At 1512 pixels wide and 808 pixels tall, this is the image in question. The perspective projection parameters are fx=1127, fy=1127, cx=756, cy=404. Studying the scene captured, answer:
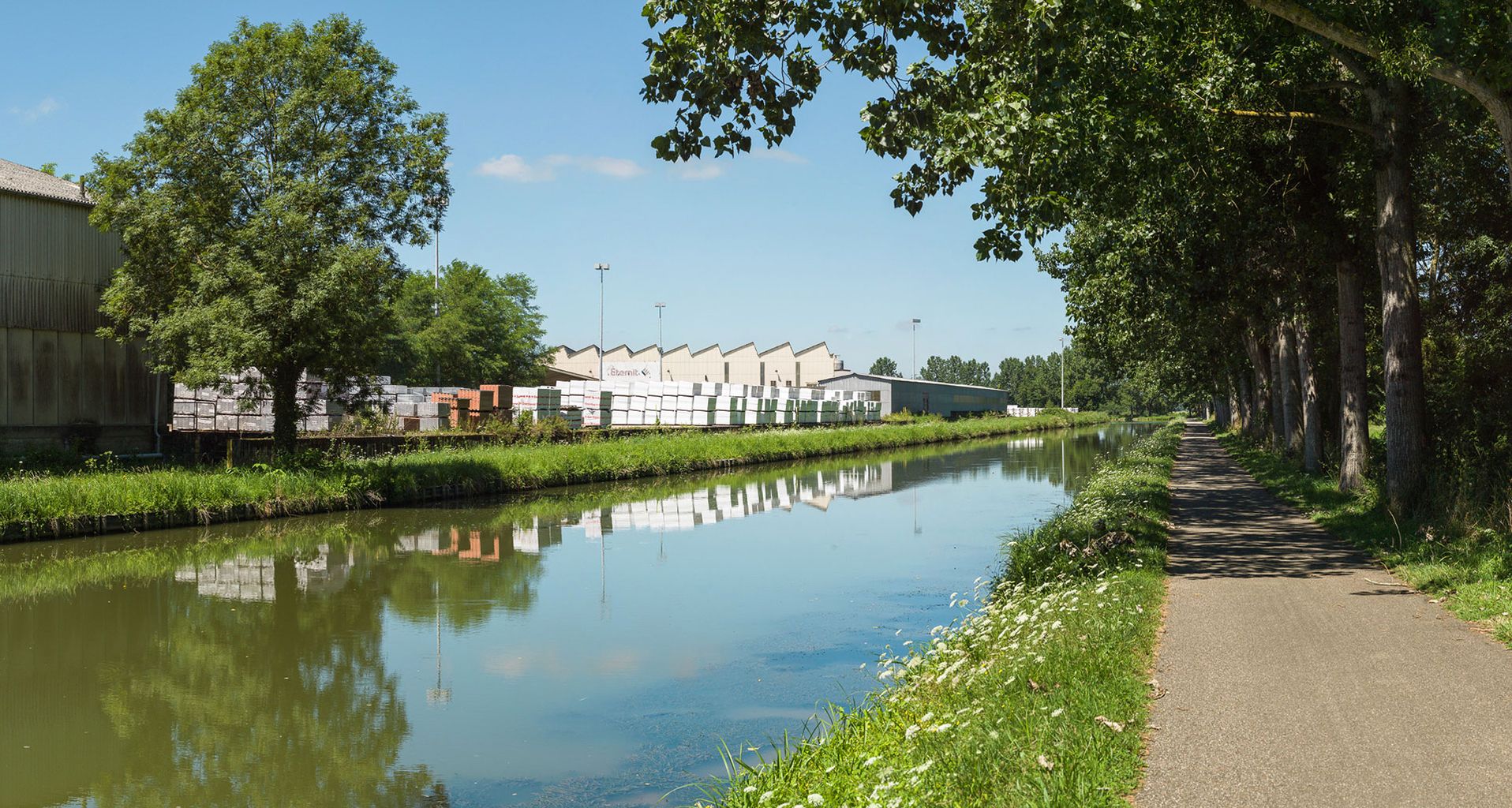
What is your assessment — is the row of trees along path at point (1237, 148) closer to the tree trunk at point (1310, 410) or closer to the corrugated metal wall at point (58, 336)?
the tree trunk at point (1310, 410)

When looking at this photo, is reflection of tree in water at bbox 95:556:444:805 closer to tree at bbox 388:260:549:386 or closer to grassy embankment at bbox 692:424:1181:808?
grassy embankment at bbox 692:424:1181:808

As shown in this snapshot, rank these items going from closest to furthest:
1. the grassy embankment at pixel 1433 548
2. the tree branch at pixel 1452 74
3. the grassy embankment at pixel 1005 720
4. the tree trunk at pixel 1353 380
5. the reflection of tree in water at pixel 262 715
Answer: the grassy embankment at pixel 1005 720 → the reflection of tree in water at pixel 262 715 → the grassy embankment at pixel 1433 548 → the tree branch at pixel 1452 74 → the tree trunk at pixel 1353 380

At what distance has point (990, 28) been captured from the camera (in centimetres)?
951

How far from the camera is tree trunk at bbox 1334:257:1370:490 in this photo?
764 inches

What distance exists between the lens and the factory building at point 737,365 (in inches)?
4117

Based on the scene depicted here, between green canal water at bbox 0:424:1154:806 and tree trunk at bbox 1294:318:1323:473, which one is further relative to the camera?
tree trunk at bbox 1294:318:1323:473

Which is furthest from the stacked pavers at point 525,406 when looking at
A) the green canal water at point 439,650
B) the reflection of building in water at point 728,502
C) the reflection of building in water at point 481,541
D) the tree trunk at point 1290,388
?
the tree trunk at point 1290,388

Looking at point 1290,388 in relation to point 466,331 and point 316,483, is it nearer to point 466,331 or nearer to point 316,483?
point 316,483

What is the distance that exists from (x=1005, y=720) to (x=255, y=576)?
13.2 m

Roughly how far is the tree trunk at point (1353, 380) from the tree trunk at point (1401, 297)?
11.6 feet

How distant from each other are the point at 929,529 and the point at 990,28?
14.1 metres

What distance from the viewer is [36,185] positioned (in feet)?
84.9

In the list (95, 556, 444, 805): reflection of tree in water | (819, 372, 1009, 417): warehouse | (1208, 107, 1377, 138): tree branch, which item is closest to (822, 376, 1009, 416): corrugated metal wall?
(819, 372, 1009, 417): warehouse

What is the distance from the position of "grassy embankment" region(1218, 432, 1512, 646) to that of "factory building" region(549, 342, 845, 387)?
85.1 m
